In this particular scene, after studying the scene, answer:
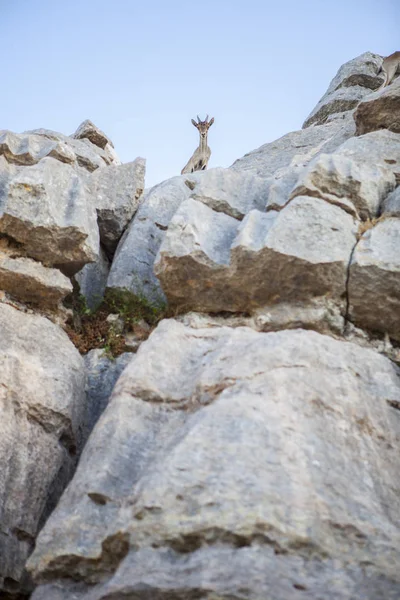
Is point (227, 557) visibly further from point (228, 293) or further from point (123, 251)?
point (123, 251)

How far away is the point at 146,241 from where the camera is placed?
11.9 m

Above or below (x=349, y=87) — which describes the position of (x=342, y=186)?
below

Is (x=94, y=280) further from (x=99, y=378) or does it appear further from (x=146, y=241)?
(x=99, y=378)

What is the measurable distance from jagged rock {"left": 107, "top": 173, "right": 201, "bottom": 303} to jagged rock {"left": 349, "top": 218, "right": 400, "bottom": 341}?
342 cm

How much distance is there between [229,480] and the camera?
18.1 ft

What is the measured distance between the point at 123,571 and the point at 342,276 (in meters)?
5.02

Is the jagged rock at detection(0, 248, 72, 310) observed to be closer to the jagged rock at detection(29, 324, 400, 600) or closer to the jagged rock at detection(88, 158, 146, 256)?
the jagged rock at detection(29, 324, 400, 600)

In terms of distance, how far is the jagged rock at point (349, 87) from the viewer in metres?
23.3

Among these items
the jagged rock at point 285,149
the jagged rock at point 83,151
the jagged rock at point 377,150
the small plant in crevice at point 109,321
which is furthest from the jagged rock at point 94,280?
the jagged rock at point 285,149

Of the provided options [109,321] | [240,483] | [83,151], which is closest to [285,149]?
[83,151]

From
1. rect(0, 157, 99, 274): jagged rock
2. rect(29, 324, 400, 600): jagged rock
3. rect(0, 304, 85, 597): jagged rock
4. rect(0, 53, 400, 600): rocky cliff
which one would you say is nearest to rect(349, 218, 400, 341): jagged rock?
rect(0, 53, 400, 600): rocky cliff

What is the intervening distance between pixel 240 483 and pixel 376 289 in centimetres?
405

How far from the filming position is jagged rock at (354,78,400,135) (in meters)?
13.1

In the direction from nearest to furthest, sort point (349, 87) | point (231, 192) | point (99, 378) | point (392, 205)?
point (99, 378) → point (392, 205) → point (231, 192) → point (349, 87)
